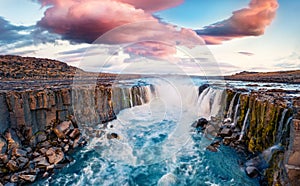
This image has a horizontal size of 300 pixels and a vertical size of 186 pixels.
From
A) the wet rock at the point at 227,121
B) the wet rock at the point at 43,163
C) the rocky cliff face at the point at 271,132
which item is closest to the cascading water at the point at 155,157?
the wet rock at the point at 43,163

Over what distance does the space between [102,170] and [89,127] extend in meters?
5.44

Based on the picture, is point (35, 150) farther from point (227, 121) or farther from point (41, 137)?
point (227, 121)

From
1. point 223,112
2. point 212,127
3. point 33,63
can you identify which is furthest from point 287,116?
point 33,63

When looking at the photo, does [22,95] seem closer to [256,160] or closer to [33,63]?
[256,160]

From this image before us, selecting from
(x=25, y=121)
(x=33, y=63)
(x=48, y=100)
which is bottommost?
(x=25, y=121)

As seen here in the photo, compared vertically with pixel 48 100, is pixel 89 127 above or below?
below

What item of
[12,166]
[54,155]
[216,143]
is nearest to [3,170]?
[12,166]

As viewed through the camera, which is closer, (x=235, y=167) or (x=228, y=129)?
(x=235, y=167)

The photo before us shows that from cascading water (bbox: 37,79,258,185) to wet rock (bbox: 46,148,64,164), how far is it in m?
0.70

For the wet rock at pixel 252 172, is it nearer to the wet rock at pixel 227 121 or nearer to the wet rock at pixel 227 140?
the wet rock at pixel 227 140

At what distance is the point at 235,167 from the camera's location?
10.3 metres

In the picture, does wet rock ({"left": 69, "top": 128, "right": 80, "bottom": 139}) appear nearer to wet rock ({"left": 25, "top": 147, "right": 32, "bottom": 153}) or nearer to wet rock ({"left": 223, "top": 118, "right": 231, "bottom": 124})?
wet rock ({"left": 25, "top": 147, "right": 32, "bottom": 153})

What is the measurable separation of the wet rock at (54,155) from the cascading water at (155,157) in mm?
697

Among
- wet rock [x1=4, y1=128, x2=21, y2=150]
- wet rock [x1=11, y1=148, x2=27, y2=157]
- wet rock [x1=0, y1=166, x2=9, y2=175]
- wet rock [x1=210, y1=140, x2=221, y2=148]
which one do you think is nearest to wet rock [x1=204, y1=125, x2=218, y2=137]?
wet rock [x1=210, y1=140, x2=221, y2=148]
